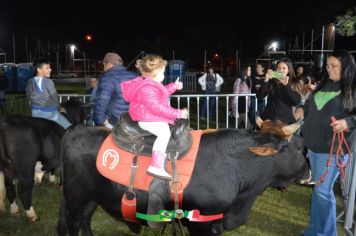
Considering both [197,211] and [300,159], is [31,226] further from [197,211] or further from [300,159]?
[300,159]

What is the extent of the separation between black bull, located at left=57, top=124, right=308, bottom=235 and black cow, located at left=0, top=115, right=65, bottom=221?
58.7 inches

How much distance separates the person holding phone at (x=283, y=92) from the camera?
486 centimetres

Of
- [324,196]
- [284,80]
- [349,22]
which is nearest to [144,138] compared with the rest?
[324,196]

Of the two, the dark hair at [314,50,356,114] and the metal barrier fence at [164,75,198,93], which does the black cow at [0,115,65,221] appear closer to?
the dark hair at [314,50,356,114]

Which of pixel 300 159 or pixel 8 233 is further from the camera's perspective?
pixel 8 233

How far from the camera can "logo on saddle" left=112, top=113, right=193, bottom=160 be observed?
3.08m

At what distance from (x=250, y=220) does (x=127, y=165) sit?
7.98 feet

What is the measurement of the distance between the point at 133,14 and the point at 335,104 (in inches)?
3474

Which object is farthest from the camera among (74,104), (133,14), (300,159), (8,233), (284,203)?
(133,14)

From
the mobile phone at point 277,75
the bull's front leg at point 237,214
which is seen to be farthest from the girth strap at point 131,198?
the mobile phone at point 277,75

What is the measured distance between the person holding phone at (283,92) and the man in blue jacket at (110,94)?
2.05m

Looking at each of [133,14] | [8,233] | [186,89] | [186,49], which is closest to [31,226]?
[8,233]

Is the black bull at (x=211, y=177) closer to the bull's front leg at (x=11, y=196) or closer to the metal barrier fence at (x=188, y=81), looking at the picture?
the bull's front leg at (x=11, y=196)

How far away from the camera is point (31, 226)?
15.4 ft
